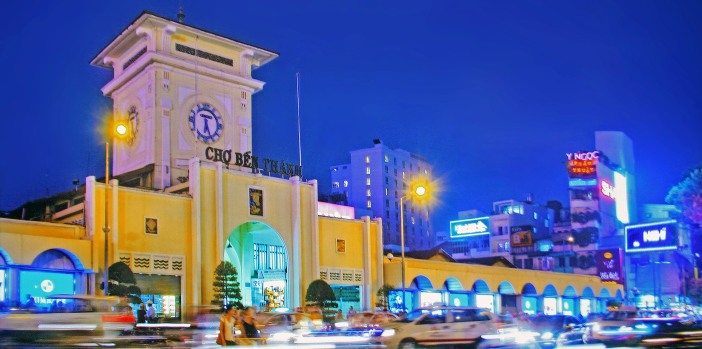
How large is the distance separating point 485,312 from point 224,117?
120 feet

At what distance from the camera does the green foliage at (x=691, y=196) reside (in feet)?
200

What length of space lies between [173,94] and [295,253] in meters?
14.5

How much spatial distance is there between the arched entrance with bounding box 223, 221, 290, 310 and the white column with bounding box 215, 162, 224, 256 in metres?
4.65

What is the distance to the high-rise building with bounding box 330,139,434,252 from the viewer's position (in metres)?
135

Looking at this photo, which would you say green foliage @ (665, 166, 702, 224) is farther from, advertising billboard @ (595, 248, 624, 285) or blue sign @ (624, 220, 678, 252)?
advertising billboard @ (595, 248, 624, 285)

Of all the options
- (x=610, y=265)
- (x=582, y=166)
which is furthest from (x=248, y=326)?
(x=582, y=166)

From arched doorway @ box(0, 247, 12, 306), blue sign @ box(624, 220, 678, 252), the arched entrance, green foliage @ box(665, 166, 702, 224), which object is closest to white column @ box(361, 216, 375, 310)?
the arched entrance

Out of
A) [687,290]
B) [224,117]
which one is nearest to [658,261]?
[687,290]

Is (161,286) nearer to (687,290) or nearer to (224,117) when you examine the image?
(224,117)

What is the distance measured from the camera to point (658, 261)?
9219 centimetres

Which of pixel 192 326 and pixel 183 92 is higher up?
pixel 183 92

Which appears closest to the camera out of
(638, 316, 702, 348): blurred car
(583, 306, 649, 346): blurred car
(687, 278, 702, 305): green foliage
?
(638, 316, 702, 348): blurred car

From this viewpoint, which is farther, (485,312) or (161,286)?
(161,286)

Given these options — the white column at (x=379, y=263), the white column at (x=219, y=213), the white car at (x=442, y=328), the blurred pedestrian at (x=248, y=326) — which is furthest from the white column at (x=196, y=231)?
the blurred pedestrian at (x=248, y=326)
